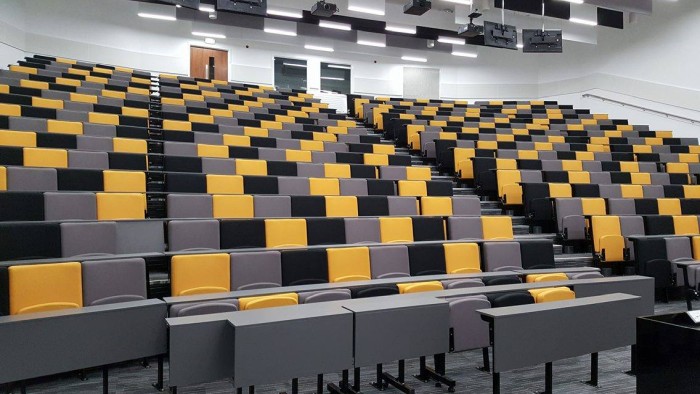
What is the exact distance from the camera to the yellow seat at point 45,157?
8.41ft

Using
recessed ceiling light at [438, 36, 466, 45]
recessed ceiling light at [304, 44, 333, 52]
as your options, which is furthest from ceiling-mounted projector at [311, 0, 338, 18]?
recessed ceiling light at [438, 36, 466, 45]

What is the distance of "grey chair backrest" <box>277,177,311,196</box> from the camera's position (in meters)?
3.04

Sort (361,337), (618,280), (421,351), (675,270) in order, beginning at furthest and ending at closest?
(675,270) → (618,280) → (421,351) → (361,337)

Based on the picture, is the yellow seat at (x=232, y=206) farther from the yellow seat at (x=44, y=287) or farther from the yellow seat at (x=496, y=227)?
the yellow seat at (x=496, y=227)

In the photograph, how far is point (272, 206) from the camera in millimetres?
2715

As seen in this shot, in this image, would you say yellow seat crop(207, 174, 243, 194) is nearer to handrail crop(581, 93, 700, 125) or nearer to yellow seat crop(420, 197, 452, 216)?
yellow seat crop(420, 197, 452, 216)

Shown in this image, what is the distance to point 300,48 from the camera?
25.5ft

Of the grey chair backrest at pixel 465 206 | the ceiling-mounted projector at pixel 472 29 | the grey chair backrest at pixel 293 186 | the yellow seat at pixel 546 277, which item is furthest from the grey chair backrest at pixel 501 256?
the ceiling-mounted projector at pixel 472 29

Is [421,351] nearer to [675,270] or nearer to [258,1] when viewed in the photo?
[675,270]

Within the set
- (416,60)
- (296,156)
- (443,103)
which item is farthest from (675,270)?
(416,60)

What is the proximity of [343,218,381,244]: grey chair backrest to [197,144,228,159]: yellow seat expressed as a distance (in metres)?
1.25

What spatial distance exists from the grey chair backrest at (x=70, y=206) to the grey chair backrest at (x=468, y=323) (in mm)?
1680

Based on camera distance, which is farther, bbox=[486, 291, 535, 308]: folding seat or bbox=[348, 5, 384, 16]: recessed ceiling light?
bbox=[348, 5, 384, 16]: recessed ceiling light

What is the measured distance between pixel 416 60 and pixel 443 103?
3.96 ft
